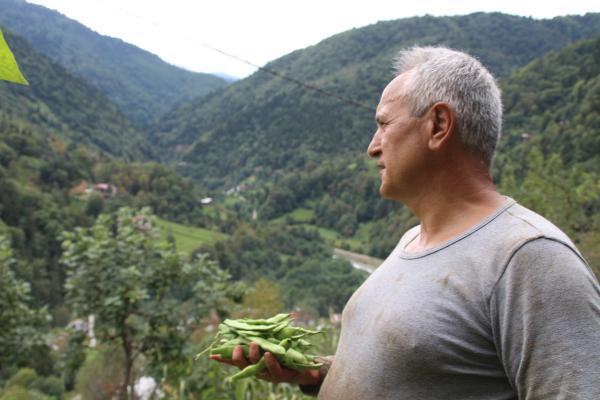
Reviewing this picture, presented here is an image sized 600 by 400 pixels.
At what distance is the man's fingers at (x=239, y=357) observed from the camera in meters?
1.64

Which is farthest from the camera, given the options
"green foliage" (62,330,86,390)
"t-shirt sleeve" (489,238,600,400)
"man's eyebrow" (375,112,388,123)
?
"green foliage" (62,330,86,390)

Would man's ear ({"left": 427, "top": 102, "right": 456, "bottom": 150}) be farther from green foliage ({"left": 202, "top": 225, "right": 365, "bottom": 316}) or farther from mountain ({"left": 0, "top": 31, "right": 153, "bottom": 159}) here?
mountain ({"left": 0, "top": 31, "right": 153, "bottom": 159})

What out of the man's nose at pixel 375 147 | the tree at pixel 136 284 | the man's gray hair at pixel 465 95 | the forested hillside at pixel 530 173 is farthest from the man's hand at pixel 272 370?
the forested hillside at pixel 530 173

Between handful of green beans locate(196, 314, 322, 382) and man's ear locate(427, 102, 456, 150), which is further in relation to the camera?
handful of green beans locate(196, 314, 322, 382)

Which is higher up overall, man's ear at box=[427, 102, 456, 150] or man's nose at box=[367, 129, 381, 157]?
man's ear at box=[427, 102, 456, 150]

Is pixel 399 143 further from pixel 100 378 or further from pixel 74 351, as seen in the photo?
pixel 100 378

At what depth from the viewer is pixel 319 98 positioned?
116 meters

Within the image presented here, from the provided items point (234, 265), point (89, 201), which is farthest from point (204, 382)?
point (89, 201)

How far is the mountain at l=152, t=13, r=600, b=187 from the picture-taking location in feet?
351

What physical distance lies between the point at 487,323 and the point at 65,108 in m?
97.7

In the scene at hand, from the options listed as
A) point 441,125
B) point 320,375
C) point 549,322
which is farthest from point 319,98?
point 549,322

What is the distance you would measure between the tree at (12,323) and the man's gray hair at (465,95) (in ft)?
21.7

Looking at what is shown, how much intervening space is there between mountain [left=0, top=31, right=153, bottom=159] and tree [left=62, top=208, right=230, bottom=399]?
7221cm

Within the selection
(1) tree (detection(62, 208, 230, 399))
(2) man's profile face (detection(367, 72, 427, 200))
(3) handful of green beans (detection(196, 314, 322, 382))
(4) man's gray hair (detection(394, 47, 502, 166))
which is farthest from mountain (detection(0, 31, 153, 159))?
(4) man's gray hair (detection(394, 47, 502, 166))
